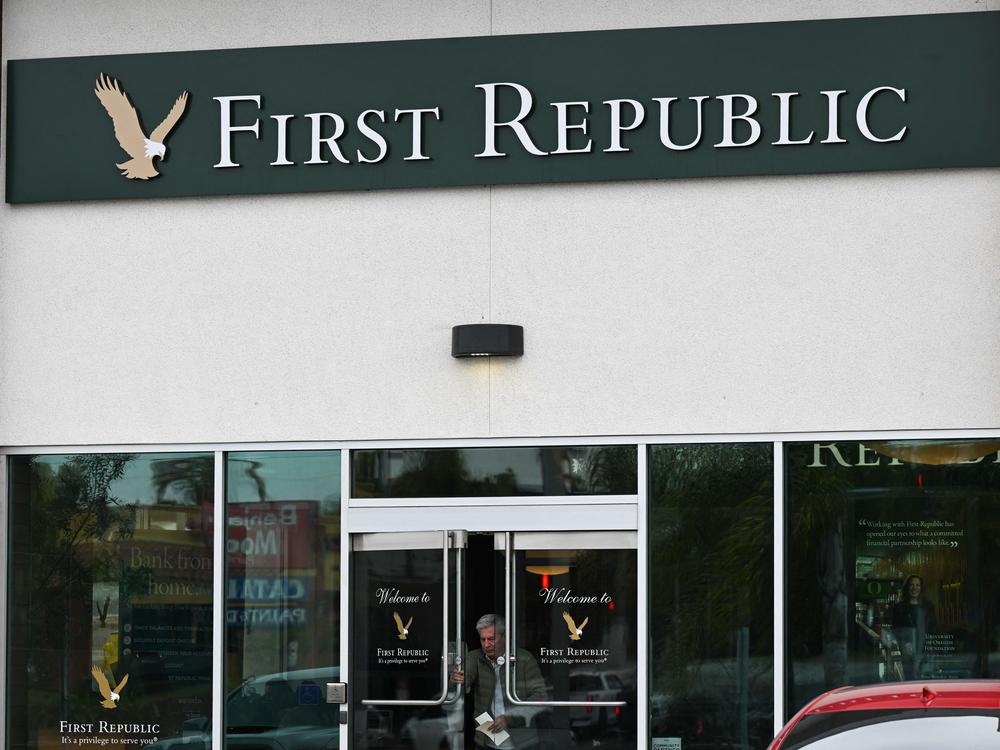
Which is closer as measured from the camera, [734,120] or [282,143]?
[734,120]

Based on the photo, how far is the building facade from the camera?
9984mm

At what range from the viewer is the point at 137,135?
35.8 feet

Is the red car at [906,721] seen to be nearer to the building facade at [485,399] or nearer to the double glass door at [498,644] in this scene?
the building facade at [485,399]

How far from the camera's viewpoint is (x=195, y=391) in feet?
35.2

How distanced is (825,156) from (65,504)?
230 inches

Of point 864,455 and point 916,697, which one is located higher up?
point 864,455

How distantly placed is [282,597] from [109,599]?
4.16 feet

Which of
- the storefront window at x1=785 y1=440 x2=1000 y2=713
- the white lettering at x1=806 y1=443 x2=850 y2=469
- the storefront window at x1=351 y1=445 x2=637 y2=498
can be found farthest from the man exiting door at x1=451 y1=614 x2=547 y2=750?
the white lettering at x1=806 y1=443 x2=850 y2=469

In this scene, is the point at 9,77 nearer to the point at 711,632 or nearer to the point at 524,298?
the point at 524,298

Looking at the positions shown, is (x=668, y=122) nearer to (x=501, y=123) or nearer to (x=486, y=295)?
(x=501, y=123)

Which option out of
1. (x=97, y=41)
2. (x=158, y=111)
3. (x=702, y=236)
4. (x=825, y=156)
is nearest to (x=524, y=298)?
(x=702, y=236)

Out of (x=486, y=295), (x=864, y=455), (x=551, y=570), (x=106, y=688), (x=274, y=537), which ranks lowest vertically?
(x=106, y=688)

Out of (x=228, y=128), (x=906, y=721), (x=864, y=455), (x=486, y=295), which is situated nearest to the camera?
(x=906, y=721)

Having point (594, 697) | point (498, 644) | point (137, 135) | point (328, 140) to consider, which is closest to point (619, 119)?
point (328, 140)
